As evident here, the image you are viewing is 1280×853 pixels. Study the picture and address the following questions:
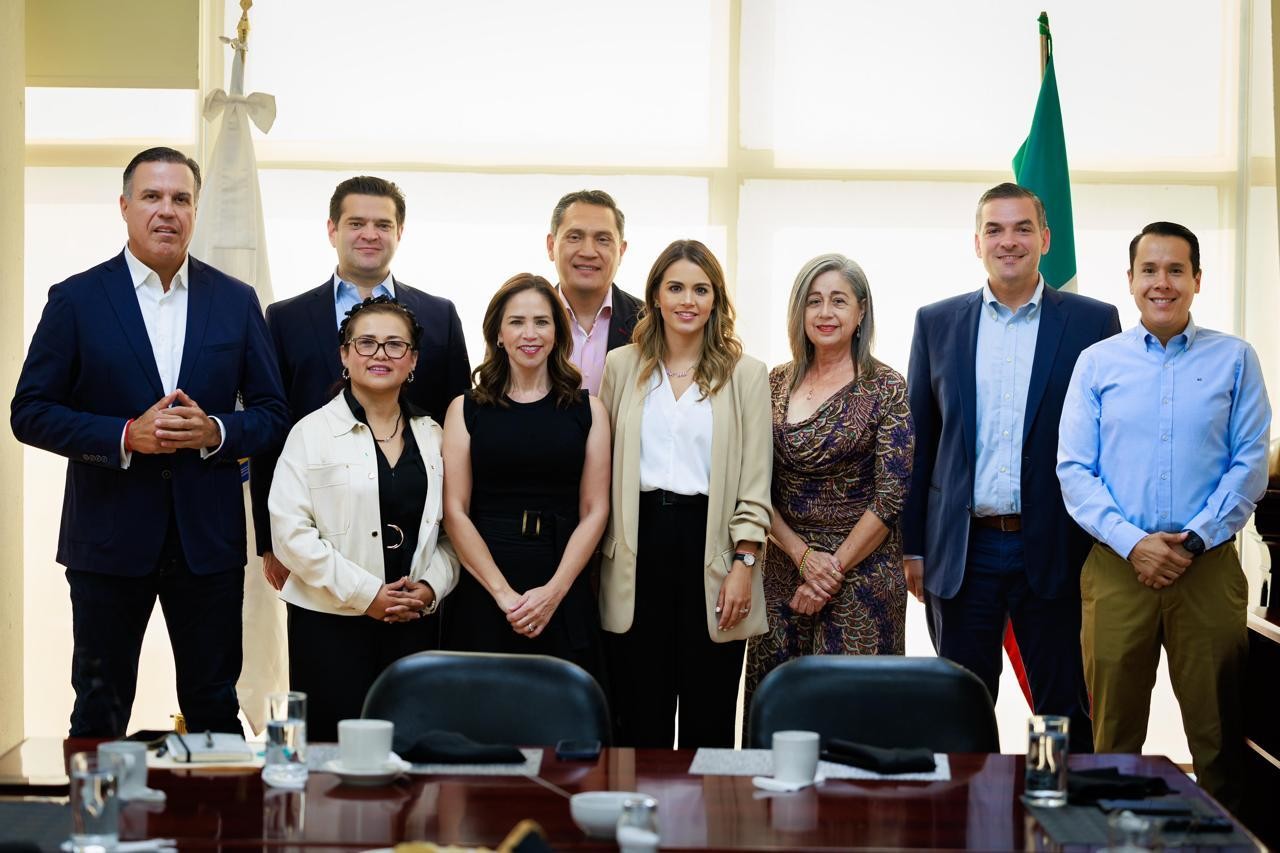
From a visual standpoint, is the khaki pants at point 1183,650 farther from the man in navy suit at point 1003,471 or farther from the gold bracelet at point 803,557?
the gold bracelet at point 803,557

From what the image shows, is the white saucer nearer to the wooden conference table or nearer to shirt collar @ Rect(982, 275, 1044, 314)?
the wooden conference table

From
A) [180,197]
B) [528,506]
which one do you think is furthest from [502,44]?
[528,506]

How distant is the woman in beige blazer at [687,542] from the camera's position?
145 inches

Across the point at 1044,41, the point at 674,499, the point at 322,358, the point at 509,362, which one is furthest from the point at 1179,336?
the point at 322,358

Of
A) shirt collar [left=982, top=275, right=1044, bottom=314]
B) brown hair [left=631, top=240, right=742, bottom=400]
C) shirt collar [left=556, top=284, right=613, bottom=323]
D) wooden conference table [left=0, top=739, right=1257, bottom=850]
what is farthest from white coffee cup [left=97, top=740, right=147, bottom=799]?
shirt collar [left=982, top=275, right=1044, bottom=314]

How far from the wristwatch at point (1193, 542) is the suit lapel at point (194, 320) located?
2.68 meters

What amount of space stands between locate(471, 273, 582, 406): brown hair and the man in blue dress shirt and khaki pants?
1.39 m

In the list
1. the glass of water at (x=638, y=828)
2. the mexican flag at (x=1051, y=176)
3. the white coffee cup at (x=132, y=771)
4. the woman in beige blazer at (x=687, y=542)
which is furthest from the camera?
the mexican flag at (x=1051, y=176)

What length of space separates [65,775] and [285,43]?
4.02 metres

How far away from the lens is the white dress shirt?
369 centimetres

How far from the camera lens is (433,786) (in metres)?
2.19

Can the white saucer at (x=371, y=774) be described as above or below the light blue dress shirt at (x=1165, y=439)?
below

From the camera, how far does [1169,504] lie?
3760 millimetres

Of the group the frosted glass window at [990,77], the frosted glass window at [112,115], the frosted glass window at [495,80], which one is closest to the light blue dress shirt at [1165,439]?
the frosted glass window at [990,77]
